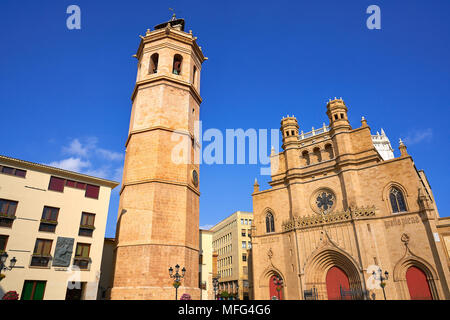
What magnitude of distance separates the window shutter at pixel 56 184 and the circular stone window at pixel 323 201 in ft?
79.0

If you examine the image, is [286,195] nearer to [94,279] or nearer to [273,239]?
[273,239]

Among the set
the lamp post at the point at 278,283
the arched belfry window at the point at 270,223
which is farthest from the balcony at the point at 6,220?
the arched belfry window at the point at 270,223

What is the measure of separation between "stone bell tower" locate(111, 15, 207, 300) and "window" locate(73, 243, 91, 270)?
1.91 meters

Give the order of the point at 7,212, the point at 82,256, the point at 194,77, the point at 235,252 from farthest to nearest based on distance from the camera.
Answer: the point at 235,252
the point at 194,77
the point at 82,256
the point at 7,212

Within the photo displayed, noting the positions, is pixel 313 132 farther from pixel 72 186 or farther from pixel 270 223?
pixel 72 186

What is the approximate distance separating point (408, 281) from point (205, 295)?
18238 millimetres

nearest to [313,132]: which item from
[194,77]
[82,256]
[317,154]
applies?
[317,154]

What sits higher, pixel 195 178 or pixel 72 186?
pixel 195 178

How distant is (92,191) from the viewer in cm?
2120

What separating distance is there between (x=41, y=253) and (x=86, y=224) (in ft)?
10.3
